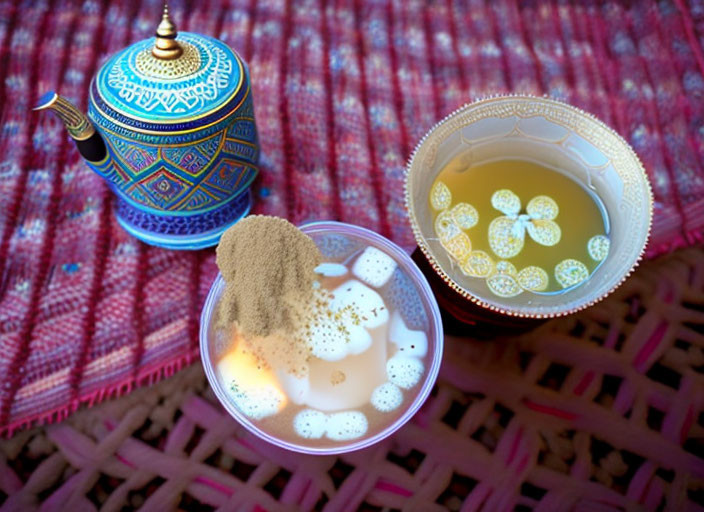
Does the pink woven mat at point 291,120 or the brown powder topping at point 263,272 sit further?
the pink woven mat at point 291,120

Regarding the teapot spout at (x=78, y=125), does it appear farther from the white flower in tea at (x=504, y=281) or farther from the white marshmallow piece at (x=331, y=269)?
the white flower in tea at (x=504, y=281)

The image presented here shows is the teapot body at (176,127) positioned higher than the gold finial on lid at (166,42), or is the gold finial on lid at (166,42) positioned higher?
the gold finial on lid at (166,42)

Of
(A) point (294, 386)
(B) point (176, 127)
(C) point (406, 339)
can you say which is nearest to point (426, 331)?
(C) point (406, 339)

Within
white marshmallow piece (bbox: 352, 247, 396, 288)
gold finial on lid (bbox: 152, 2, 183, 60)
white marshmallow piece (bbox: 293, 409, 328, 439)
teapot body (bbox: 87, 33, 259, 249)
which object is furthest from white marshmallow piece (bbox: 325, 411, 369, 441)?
gold finial on lid (bbox: 152, 2, 183, 60)

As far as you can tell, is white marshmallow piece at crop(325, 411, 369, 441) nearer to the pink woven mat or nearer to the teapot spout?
the pink woven mat

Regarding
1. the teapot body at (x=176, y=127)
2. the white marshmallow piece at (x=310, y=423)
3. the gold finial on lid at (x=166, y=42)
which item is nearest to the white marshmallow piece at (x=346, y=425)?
the white marshmallow piece at (x=310, y=423)

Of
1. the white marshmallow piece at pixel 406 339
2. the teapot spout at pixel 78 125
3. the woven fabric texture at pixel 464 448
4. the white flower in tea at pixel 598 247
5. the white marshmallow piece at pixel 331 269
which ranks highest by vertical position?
the white flower in tea at pixel 598 247

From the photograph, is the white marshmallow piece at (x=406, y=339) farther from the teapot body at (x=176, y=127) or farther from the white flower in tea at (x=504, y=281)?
the teapot body at (x=176, y=127)

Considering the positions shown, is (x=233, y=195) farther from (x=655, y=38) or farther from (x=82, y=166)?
(x=655, y=38)
